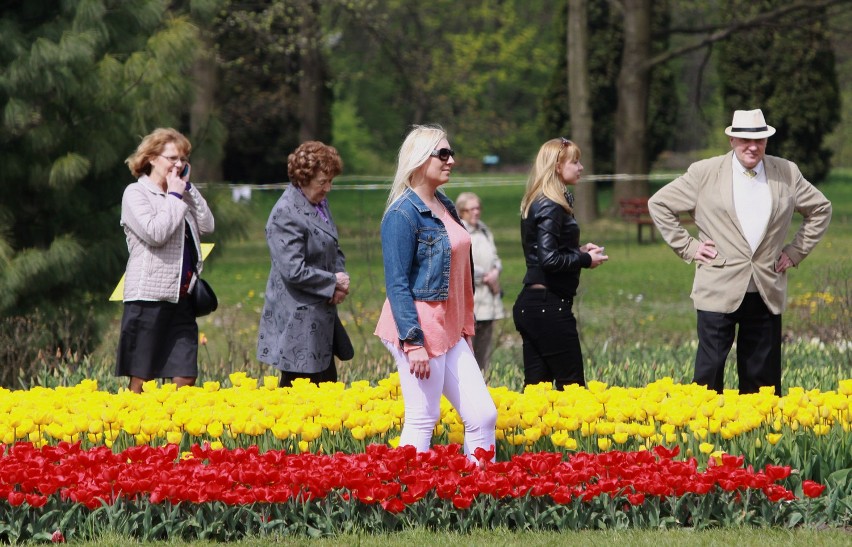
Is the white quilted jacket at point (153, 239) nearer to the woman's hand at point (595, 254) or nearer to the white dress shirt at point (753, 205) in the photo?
the woman's hand at point (595, 254)

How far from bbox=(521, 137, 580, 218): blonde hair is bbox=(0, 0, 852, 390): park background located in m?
1.99

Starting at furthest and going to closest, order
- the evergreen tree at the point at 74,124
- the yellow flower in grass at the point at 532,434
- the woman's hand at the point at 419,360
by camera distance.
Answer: the evergreen tree at the point at 74,124, the yellow flower in grass at the point at 532,434, the woman's hand at the point at 419,360

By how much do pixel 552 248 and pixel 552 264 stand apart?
77mm

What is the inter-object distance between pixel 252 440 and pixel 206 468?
31.8 inches

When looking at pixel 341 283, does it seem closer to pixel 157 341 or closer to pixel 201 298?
pixel 201 298

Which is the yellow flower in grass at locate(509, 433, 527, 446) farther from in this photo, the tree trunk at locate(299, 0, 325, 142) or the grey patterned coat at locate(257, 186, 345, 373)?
the tree trunk at locate(299, 0, 325, 142)

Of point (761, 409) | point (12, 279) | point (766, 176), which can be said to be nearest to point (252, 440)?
point (761, 409)

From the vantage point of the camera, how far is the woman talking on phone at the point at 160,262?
6719 millimetres

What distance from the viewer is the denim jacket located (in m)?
5.09

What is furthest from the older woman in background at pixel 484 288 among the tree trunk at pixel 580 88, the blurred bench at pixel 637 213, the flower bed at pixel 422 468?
the tree trunk at pixel 580 88

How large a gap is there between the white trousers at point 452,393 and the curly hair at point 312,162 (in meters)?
1.48

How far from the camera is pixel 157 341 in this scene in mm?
6883

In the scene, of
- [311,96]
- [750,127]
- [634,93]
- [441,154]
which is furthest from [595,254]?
[311,96]

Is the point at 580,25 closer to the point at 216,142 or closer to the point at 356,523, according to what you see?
the point at 216,142
